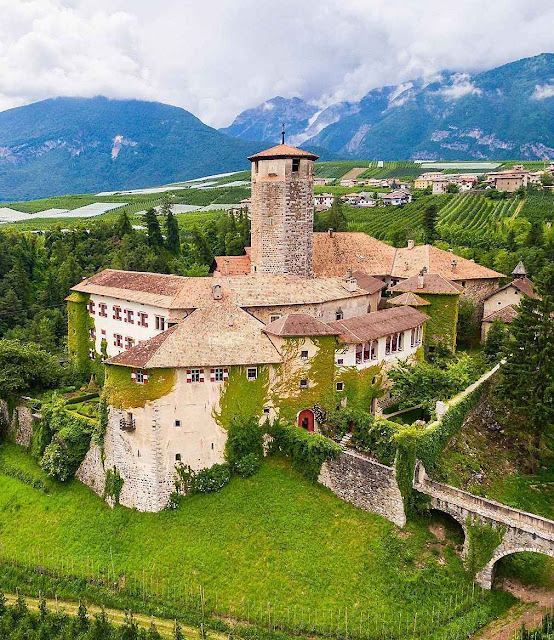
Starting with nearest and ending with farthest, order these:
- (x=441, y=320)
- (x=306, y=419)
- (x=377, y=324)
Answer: (x=306, y=419)
(x=377, y=324)
(x=441, y=320)

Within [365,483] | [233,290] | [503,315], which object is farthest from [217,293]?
[503,315]

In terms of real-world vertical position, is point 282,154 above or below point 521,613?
above

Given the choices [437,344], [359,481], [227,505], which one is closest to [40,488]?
[227,505]

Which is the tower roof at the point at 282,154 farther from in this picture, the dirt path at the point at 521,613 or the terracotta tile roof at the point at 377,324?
the dirt path at the point at 521,613

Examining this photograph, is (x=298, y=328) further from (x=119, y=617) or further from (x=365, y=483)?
(x=119, y=617)

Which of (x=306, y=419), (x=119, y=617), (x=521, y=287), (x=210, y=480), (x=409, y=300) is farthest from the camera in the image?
(x=521, y=287)

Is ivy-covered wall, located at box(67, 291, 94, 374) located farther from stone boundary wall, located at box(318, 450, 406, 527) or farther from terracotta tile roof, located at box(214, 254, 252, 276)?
stone boundary wall, located at box(318, 450, 406, 527)

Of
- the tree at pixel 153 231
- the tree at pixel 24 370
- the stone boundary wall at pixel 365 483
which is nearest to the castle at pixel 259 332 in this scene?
the stone boundary wall at pixel 365 483

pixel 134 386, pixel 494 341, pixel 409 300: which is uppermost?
pixel 409 300
